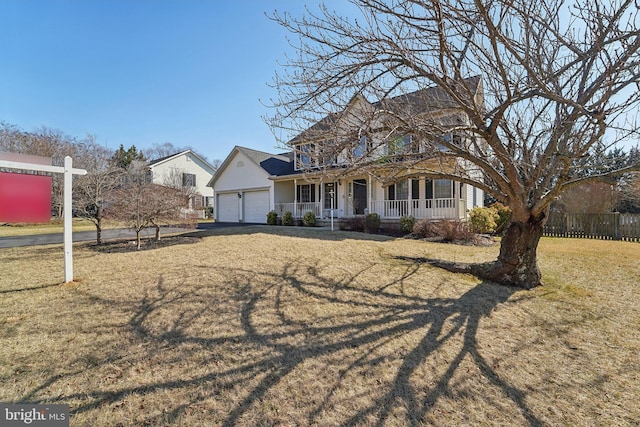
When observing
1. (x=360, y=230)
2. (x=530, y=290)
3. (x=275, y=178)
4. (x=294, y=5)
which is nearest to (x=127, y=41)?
(x=294, y=5)

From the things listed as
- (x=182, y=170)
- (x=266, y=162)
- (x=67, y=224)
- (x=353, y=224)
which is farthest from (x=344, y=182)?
(x=182, y=170)

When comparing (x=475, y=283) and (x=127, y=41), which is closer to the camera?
(x=475, y=283)

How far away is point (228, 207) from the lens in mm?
22922

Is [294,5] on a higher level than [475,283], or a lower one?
higher

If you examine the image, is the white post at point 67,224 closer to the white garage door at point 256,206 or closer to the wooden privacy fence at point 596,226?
the white garage door at point 256,206

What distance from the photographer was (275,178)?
1912cm

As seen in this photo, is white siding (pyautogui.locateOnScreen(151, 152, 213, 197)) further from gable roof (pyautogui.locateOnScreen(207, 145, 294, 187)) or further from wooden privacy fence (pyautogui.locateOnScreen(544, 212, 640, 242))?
wooden privacy fence (pyautogui.locateOnScreen(544, 212, 640, 242))

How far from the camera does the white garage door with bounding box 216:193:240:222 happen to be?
22.4 m

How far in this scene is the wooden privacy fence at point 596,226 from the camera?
539 inches

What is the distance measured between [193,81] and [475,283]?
A: 1266cm

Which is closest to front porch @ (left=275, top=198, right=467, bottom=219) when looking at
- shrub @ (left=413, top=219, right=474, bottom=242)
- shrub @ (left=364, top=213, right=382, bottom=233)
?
shrub @ (left=364, top=213, right=382, bottom=233)

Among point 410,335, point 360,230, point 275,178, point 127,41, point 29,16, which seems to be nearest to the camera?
point 410,335

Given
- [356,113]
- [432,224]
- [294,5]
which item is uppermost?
[294,5]

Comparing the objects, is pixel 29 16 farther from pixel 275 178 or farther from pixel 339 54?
pixel 275 178
